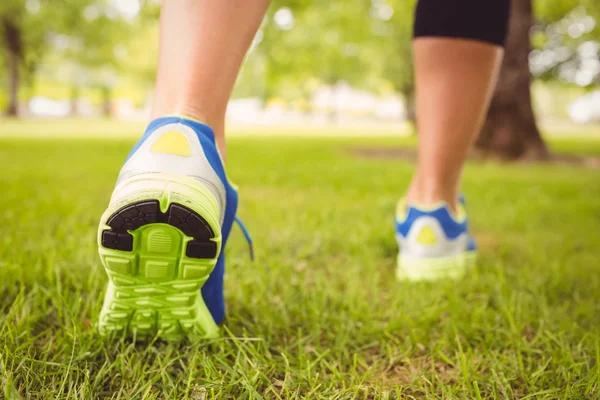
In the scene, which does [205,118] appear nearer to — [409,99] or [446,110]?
[446,110]

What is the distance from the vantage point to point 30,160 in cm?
495

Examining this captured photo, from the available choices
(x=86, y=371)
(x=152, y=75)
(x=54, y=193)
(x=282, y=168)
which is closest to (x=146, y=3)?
(x=282, y=168)

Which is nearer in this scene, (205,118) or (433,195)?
(205,118)

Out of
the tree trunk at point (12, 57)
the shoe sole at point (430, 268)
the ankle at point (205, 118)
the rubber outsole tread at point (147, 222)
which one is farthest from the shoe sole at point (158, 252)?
the tree trunk at point (12, 57)

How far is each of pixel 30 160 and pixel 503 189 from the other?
4.60m

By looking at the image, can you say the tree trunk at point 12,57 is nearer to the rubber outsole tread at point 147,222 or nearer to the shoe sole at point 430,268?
the shoe sole at point 430,268

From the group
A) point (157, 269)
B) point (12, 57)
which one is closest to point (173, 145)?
point (157, 269)

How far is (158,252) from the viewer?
2.71 feet

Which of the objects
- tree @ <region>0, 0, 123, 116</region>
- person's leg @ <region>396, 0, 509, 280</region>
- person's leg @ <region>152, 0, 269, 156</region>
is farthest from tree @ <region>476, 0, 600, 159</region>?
tree @ <region>0, 0, 123, 116</region>

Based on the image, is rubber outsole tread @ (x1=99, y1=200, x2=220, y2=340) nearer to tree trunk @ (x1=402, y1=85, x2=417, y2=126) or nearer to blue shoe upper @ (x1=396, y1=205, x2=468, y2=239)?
blue shoe upper @ (x1=396, y1=205, x2=468, y2=239)

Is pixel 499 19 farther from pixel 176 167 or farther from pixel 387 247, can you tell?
pixel 176 167

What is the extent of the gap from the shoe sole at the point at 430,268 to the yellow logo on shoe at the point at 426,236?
56mm

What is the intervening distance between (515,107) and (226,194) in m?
6.14

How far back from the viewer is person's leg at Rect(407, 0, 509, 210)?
1.43 meters
